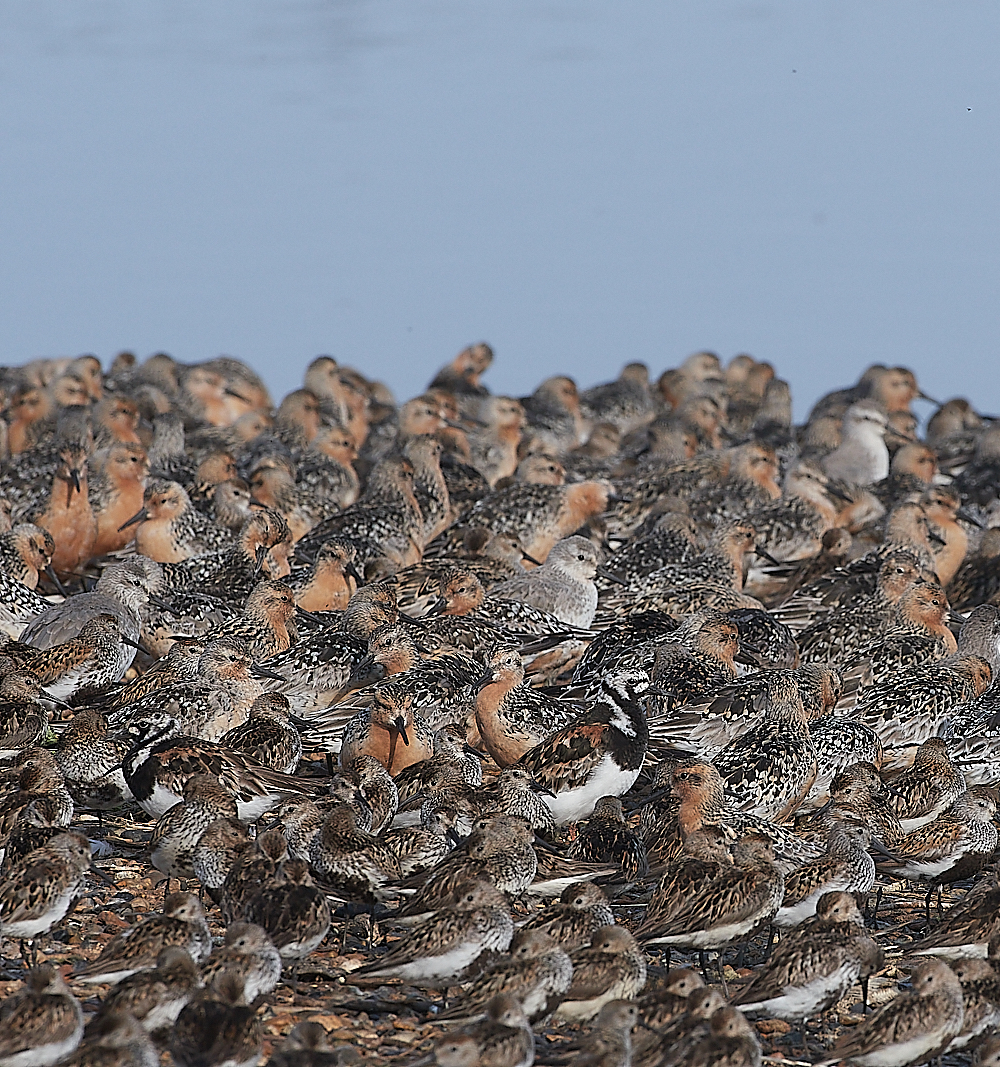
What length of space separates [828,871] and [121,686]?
4524 mm

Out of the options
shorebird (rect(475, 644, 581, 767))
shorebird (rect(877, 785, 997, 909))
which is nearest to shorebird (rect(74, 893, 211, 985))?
shorebird (rect(475, 644, 581, 767))

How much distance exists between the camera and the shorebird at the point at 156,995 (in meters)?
6.26

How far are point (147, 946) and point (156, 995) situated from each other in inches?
22.2

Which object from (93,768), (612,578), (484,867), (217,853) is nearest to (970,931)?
(484,867)

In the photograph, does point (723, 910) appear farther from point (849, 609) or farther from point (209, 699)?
point (849, 609)

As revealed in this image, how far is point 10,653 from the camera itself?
10.3 m

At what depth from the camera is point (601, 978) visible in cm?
690

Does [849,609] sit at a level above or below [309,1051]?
below

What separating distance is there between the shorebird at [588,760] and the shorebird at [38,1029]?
11.3 feet

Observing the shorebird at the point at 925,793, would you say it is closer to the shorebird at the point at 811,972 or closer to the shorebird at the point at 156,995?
the shorebird at the point at 811,972

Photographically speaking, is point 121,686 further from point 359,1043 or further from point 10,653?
point 359,1043

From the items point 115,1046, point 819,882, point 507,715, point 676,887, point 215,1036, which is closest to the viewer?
point 115,1046

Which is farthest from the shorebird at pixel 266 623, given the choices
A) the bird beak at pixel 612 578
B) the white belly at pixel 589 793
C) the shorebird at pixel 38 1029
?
the shorebird at pixel 38 1029

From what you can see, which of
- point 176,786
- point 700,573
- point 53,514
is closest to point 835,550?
point 700,573
